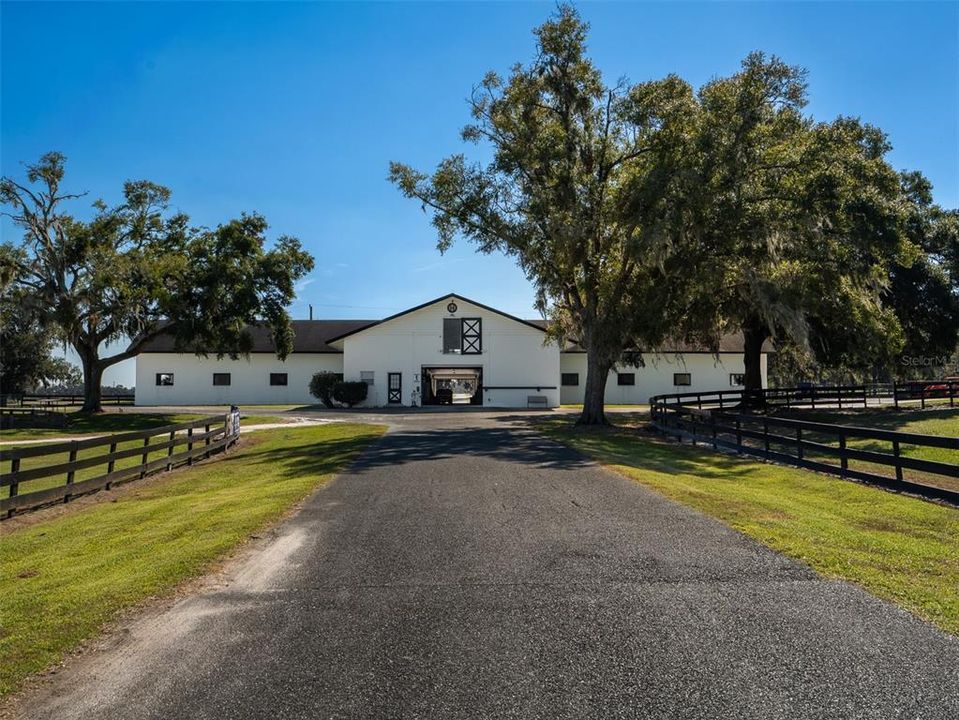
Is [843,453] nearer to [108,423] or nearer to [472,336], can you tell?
[108,423]

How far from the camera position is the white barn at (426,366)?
40844 mm

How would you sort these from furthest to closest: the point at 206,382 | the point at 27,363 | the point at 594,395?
1. the point at 27,363
2. the point at 206,382
3. the point at 594,395

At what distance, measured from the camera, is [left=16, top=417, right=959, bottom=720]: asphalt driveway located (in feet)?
11.6

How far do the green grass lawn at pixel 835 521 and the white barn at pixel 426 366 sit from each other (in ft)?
84.5

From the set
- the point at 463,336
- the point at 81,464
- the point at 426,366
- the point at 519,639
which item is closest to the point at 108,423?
the point at 426,366

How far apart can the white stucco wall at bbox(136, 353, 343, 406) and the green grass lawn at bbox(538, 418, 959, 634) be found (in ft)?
116

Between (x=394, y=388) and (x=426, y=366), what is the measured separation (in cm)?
254

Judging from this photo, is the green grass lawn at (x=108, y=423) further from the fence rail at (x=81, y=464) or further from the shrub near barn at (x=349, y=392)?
the shrub near barn at (x=349, y=392)

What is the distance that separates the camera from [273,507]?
8.73m

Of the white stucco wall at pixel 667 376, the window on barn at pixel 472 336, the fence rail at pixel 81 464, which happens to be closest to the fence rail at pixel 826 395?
the white stucco wall at pixel 667 376

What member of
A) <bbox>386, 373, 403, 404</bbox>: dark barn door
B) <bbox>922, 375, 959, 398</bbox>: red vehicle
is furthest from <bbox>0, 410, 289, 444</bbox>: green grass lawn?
<bbox>922, 375, 959, 398</bbox>: red vehicle

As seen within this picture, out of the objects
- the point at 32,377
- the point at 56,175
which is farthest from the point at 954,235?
the point at 32,377

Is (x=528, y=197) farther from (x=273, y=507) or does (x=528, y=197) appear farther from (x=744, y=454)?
(x=273, y=507)

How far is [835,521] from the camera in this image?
7.92m
